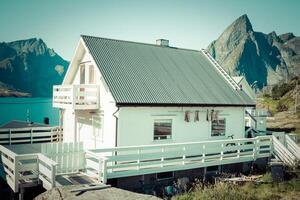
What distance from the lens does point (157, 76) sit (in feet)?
70.5

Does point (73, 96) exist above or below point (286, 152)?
above

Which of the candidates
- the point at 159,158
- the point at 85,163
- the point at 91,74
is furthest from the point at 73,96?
the point at 159,158

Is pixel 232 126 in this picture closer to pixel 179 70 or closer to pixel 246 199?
pixel 179 70

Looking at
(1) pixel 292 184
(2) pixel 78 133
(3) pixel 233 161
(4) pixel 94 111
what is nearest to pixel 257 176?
(3) pixel 233 161

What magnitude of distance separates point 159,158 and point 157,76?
635cm

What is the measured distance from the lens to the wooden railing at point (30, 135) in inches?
907

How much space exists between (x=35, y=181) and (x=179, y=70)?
12.9 meters

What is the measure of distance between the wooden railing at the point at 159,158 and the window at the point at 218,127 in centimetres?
107

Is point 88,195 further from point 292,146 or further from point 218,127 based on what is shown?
point 292,146

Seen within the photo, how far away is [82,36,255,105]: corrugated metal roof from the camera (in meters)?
19.1

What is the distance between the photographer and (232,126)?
2283 centimetres

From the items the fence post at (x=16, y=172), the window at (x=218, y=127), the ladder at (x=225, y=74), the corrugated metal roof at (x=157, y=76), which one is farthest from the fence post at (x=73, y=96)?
the ladder at (x=225, y=74)

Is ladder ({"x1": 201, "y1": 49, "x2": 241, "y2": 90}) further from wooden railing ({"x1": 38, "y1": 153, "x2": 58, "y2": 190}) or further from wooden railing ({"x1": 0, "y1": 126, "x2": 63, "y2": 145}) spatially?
wooden railing ({"x1": 38, "y1": 153, "x2": 58, "y2": 190})

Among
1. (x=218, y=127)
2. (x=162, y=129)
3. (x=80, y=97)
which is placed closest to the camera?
(x=162, y=129)
